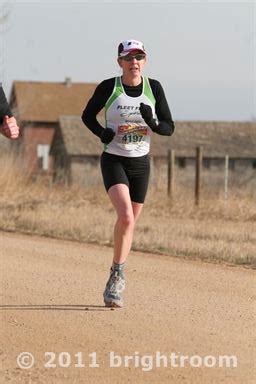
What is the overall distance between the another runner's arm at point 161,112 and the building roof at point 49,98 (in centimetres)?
5997

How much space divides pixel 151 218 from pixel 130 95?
984 centimetres

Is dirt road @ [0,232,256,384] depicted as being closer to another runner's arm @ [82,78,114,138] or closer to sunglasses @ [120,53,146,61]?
another runner's arm @ [82,78,114,138]

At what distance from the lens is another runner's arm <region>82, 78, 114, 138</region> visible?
761 cm

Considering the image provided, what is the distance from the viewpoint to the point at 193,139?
2254 inches

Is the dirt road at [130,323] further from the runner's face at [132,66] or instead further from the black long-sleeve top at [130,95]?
the runner's face at [132,66]

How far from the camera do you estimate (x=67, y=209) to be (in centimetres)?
1786

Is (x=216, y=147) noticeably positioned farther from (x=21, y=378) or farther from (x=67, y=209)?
(x=21, y=378)

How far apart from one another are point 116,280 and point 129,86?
60.3 inches

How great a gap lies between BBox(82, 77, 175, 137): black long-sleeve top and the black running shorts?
0.24 metres

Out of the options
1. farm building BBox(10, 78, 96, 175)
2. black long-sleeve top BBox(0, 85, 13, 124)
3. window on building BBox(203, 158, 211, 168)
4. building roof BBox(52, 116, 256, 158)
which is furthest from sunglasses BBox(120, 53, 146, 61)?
farm building BBox(10, 78, 96, 175)

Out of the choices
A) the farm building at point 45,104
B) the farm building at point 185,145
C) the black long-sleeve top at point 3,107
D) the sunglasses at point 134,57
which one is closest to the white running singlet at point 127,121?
the sunglasses at point 134,57

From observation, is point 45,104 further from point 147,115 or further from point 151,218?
point 147,115

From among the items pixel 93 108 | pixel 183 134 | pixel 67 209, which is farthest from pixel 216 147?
pixel 93 108

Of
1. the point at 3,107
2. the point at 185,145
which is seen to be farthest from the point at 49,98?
the point at 3,107
